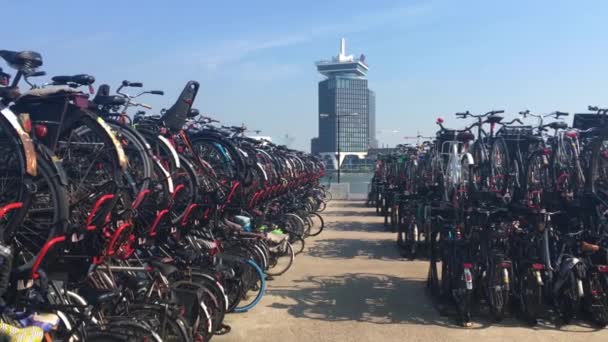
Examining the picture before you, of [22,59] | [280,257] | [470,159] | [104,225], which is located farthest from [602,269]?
[22,59]

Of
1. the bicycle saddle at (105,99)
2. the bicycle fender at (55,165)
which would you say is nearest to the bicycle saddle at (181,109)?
the bicycle saddle at (105,99)

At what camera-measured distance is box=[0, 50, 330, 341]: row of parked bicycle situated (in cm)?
311

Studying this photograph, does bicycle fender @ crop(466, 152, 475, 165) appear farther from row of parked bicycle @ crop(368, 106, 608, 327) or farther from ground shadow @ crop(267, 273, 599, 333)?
ground shadow @ crop(267, 273, 599, 333)

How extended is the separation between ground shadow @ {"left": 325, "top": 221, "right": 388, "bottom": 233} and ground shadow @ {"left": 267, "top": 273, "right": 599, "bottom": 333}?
17.5 ft

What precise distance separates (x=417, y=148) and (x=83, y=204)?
11.5 metres

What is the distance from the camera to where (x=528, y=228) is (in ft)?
19.4

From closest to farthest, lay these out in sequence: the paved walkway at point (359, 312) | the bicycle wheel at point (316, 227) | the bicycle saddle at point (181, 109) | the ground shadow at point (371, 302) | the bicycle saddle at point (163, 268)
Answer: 1. the bicycle saddle at point (163, 268)
2. the paved walkway at point (359, 312)
3. the ground shadow at point (371, 302)
4. the bicycle saddle at point (181, 109)
5. the bicycle wheel at point (316, 227)

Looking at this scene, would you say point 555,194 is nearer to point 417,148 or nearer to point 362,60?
point 417,148

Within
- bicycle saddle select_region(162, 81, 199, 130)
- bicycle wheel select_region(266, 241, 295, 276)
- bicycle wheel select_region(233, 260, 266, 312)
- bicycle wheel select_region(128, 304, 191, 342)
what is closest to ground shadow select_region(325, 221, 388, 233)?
bicycle wheel select_region(266, 241, 295, 276)

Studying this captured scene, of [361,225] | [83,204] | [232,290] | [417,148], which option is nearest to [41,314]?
[83,204]

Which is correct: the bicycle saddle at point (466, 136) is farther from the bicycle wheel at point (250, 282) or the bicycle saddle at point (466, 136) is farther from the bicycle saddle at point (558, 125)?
the bicycle wheel at point (250, 282)

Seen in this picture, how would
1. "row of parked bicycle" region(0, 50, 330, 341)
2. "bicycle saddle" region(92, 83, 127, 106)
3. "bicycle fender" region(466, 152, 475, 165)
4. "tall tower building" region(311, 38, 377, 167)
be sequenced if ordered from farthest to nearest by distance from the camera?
"tall tower building" region(311, 38, 377, 167) < "bicycle fender" region(466, 152, 475, 165) < "bicycle saddle" region(92, 83, 127, 106) < "row of parked bicycle" region(0, 50, 330, 341)

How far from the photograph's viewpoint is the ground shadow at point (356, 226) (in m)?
13.0

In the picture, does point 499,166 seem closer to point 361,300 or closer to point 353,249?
point 361,300
